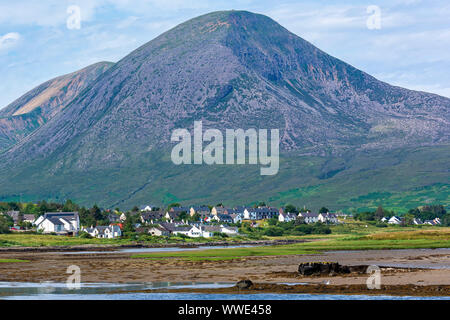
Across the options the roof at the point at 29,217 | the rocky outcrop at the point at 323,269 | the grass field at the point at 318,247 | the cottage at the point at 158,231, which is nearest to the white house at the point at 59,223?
the roof at the point at 29,217

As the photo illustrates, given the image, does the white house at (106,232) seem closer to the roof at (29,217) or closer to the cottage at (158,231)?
the cottage at (158,231)

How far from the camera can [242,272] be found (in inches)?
2662

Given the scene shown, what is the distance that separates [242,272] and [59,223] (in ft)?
352

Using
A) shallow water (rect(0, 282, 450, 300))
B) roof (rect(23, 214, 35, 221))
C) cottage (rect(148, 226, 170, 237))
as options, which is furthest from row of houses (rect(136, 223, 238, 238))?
shallow water (rect(0, 282, 450, 300))

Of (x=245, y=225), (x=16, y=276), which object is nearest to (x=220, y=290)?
(x=16, y=276)

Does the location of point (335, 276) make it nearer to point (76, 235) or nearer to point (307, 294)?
point (307, 294)

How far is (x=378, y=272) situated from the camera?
6112cm

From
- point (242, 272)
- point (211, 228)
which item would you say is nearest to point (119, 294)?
point (242, 272)

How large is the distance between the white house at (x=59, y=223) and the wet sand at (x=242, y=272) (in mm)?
77415

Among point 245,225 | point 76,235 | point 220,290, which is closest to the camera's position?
point 220,290
